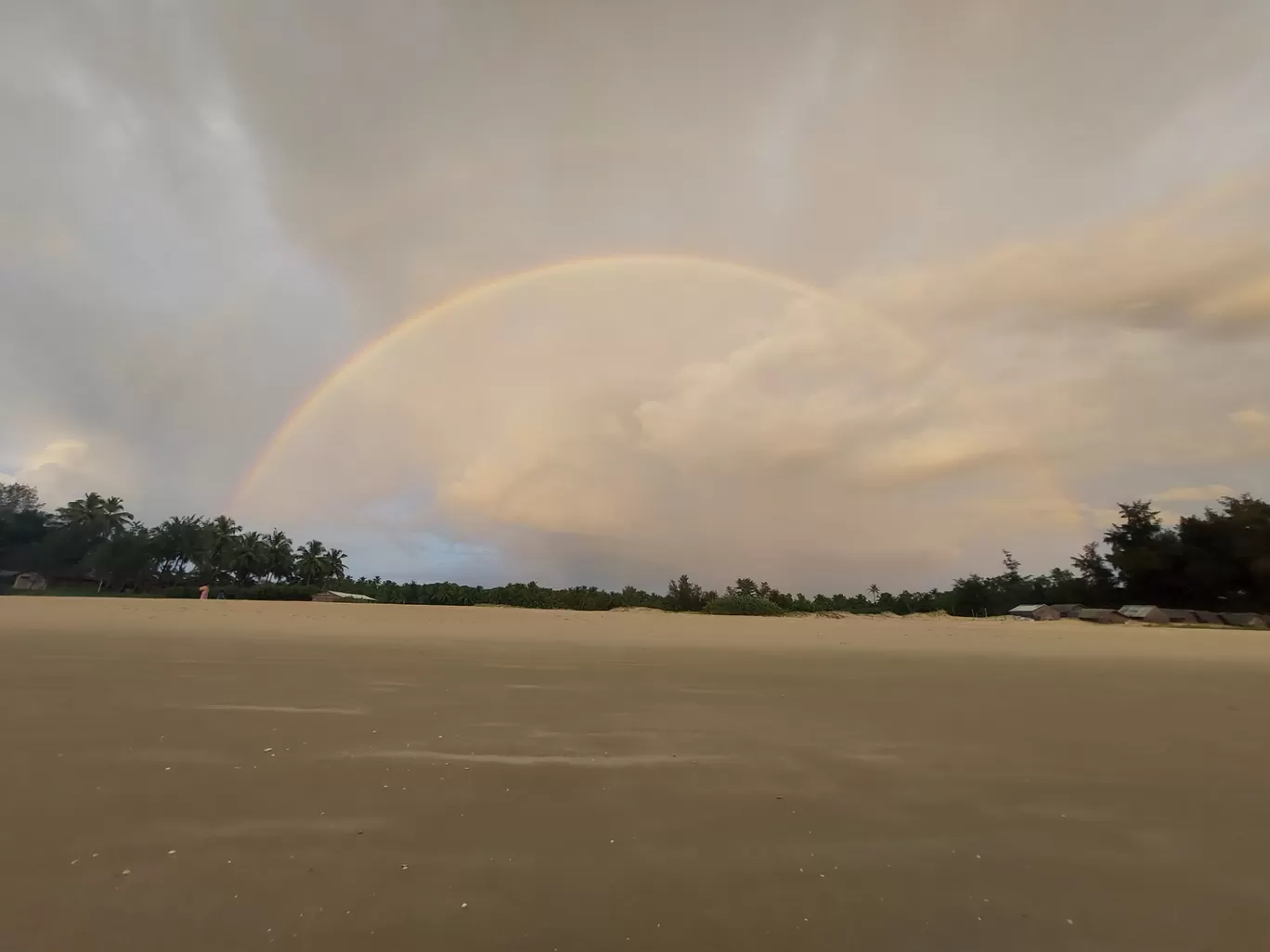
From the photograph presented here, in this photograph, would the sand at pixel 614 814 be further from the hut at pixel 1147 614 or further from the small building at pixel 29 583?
the small building at pixel 29 583

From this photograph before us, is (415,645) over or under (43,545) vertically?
under

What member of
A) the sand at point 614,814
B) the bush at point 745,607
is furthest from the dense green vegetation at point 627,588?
the sand at point 614,814

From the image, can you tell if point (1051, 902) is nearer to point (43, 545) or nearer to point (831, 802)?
point (831, 802)

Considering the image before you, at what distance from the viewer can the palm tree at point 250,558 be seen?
82.3 metres

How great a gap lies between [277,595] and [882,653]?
212ft

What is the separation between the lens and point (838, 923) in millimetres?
2904

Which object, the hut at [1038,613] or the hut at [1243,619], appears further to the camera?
the hut at [1038,613]

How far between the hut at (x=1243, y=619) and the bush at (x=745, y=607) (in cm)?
3582

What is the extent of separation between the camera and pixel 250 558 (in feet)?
273

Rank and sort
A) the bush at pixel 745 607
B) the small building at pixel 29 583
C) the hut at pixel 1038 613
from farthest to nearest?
the small building at pixel 29 583
the hut at pixel 1038 613
the bush at pixel 745 607

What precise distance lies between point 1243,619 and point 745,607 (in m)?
40.5

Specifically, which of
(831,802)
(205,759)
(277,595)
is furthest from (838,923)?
(277,595)

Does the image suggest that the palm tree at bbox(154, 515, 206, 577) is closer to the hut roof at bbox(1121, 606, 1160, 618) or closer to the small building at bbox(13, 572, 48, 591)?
the small building at bbox(13, 572, 48, 591)

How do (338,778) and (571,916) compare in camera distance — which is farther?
(338,778)
